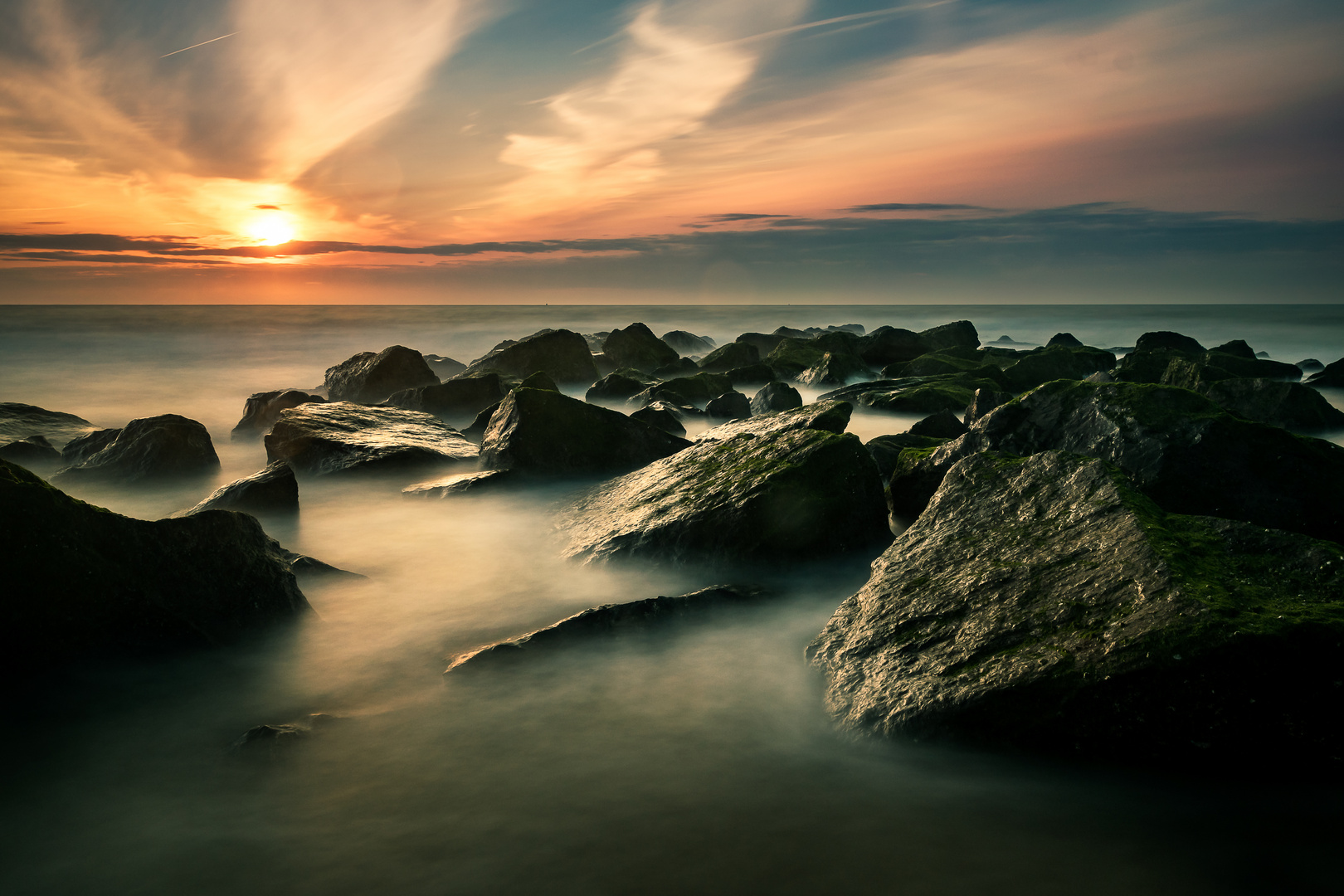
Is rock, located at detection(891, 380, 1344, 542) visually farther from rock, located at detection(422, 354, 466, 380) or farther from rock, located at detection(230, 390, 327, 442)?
rock, located at detection(422, 354, 466, 380)

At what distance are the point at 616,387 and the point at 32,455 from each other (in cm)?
1041

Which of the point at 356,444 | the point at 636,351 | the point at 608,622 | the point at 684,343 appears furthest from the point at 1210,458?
the point at 684,343

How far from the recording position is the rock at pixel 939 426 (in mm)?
9836

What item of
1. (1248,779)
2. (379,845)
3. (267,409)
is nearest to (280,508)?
(379,845)

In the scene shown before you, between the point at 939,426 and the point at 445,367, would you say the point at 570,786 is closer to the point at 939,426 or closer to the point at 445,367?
the point at 939,426

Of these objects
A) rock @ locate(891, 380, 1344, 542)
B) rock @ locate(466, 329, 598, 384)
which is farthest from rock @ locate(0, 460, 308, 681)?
rock @ locate(466, 329, 598, 384)

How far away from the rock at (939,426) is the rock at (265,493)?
24.1 feet

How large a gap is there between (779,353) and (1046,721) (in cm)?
2089

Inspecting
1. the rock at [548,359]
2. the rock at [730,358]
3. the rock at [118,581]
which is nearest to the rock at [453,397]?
the rock at [548,359]

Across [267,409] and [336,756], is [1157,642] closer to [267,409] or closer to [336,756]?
[336,756]

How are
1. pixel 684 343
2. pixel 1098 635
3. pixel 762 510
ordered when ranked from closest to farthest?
pixel 1098 635 < pixel 762 510 < pixel 684 343

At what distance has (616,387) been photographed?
1767 centimetres

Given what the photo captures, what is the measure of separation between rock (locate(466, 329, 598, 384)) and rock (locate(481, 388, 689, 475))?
32.9 feet

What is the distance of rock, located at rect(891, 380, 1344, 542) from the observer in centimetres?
559
